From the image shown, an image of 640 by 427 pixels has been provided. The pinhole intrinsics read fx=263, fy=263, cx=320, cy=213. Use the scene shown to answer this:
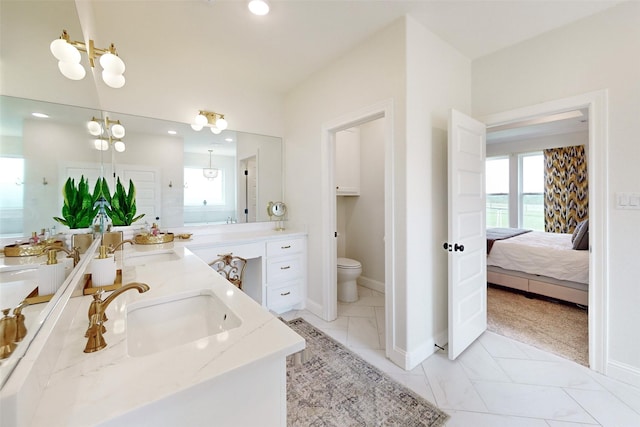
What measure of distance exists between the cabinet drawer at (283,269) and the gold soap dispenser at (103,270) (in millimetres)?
1603

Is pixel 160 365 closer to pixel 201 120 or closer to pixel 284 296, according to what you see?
pixel 284 296

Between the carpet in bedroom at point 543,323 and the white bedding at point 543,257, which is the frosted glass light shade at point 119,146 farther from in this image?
the white bedding at point 543,257

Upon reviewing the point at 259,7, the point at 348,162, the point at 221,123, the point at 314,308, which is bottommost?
the point at 314,308

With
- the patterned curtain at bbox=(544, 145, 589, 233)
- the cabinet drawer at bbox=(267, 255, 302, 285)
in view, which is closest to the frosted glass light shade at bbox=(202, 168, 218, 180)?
the cabinet drawer at bbox=(267, 255, 302, 285)

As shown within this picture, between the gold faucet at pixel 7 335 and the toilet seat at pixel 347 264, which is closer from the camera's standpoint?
the gold faucet at pixel 7 335

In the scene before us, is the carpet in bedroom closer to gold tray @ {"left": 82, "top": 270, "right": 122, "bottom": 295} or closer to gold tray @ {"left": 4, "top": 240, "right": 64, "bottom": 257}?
gold tray @ {"left": 82, "top": 270, "right": 122, "bottom": 295}

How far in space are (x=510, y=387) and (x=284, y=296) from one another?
195 cm

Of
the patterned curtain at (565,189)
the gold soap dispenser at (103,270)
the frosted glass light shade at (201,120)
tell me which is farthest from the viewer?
the patterned curtain at (565,189)

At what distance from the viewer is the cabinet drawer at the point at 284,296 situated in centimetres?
268

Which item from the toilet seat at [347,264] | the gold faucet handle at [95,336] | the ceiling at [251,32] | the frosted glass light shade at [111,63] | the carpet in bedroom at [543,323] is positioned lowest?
the carpet in bedroom at [543,323]

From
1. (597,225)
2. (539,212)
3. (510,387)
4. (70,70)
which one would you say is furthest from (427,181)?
(539,212)

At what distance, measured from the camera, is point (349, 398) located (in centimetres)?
160

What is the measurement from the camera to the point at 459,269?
2047mm

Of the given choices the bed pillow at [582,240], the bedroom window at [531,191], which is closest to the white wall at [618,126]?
the bed pillow at [582,240]
